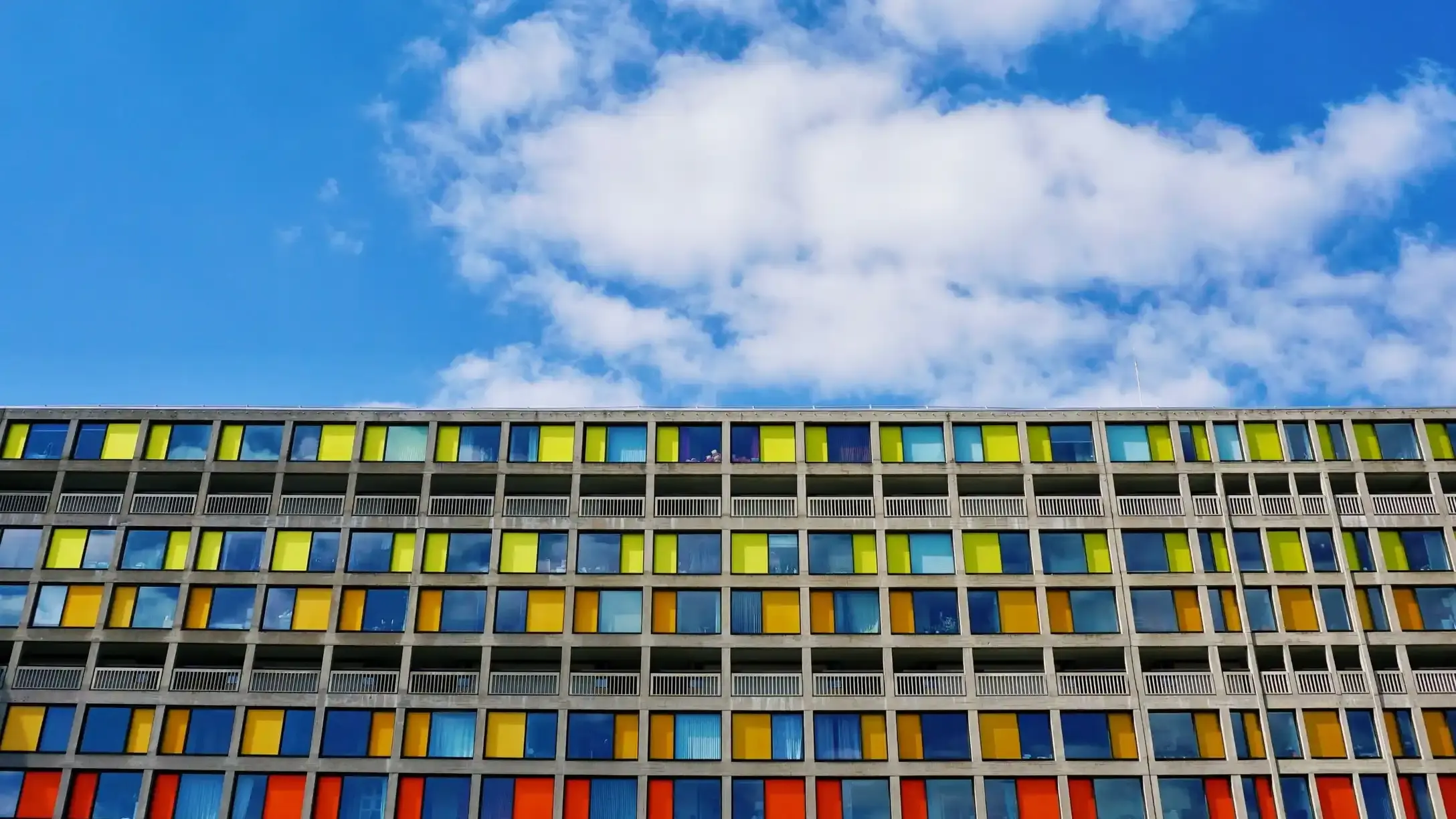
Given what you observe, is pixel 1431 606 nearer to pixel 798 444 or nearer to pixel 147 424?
pixel 798 444

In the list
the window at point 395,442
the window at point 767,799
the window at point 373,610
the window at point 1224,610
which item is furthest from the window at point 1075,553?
the window at point 395,442

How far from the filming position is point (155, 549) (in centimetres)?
5966

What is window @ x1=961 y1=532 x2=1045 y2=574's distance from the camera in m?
59.6

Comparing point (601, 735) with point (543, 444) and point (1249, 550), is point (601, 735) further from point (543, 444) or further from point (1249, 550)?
point (1249, 550)

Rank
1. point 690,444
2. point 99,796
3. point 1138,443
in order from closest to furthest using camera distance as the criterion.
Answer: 1. point 99,796
2. point 1138,443
3. point 690,444

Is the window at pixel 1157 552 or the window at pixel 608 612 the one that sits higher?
the window at pixel 1157 552

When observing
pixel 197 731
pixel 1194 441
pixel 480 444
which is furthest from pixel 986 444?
pixel 197 731

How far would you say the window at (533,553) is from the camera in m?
59.6

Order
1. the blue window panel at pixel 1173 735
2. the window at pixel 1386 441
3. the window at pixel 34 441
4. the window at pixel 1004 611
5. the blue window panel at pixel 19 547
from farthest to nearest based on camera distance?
the window at pixel 34 441 → the window at pixel 1386 441 → the blue window panel at pixel 19 547 → the window at pixel 1004 611 → the blue window panel at pixel 1173 735

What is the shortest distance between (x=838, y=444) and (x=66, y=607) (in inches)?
1455

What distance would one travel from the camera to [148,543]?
59844 mm

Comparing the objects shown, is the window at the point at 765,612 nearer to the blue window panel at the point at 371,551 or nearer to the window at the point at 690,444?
the window at the point at 690,444

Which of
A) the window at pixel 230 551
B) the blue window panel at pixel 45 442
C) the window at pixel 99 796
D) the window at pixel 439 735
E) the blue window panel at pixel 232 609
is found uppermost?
the blue window panel at pixel 45 442

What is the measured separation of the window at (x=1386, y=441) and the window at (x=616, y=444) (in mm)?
35022
